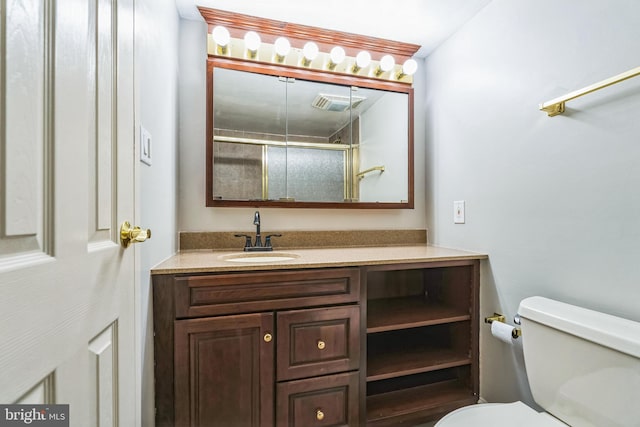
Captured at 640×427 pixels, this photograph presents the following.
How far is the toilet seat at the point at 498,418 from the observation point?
2.99 feet

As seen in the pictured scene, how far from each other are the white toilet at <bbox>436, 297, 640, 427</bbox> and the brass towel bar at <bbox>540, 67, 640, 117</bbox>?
2.36 ft

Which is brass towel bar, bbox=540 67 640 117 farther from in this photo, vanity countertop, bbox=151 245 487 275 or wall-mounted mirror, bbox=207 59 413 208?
wall-mounted mirror, bbox=207 59 413 208

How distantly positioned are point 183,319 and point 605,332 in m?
1.32

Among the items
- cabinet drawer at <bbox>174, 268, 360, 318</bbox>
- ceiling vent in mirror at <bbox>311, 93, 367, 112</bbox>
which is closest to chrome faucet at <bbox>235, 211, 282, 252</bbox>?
cabinet drawer at <bbox>174, 268, 360, 318</bbox>

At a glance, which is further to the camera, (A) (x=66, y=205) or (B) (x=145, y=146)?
(B) (x=145, y=146)

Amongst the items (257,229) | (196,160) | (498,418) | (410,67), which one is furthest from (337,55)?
(498,418)

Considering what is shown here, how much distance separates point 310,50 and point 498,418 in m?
1.84

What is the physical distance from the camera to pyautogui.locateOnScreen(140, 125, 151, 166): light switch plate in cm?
89

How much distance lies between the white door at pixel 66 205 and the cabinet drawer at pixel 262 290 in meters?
0.34

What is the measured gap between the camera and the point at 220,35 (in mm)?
1498

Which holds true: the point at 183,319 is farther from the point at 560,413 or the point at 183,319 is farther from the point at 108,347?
the point at 560,413

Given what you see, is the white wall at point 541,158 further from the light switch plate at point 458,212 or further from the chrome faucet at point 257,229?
the chrome faucet at point 257,229

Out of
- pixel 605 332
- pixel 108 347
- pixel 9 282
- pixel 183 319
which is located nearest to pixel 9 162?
pixel 9 282

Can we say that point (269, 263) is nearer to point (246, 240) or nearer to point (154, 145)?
point (246, 240)
